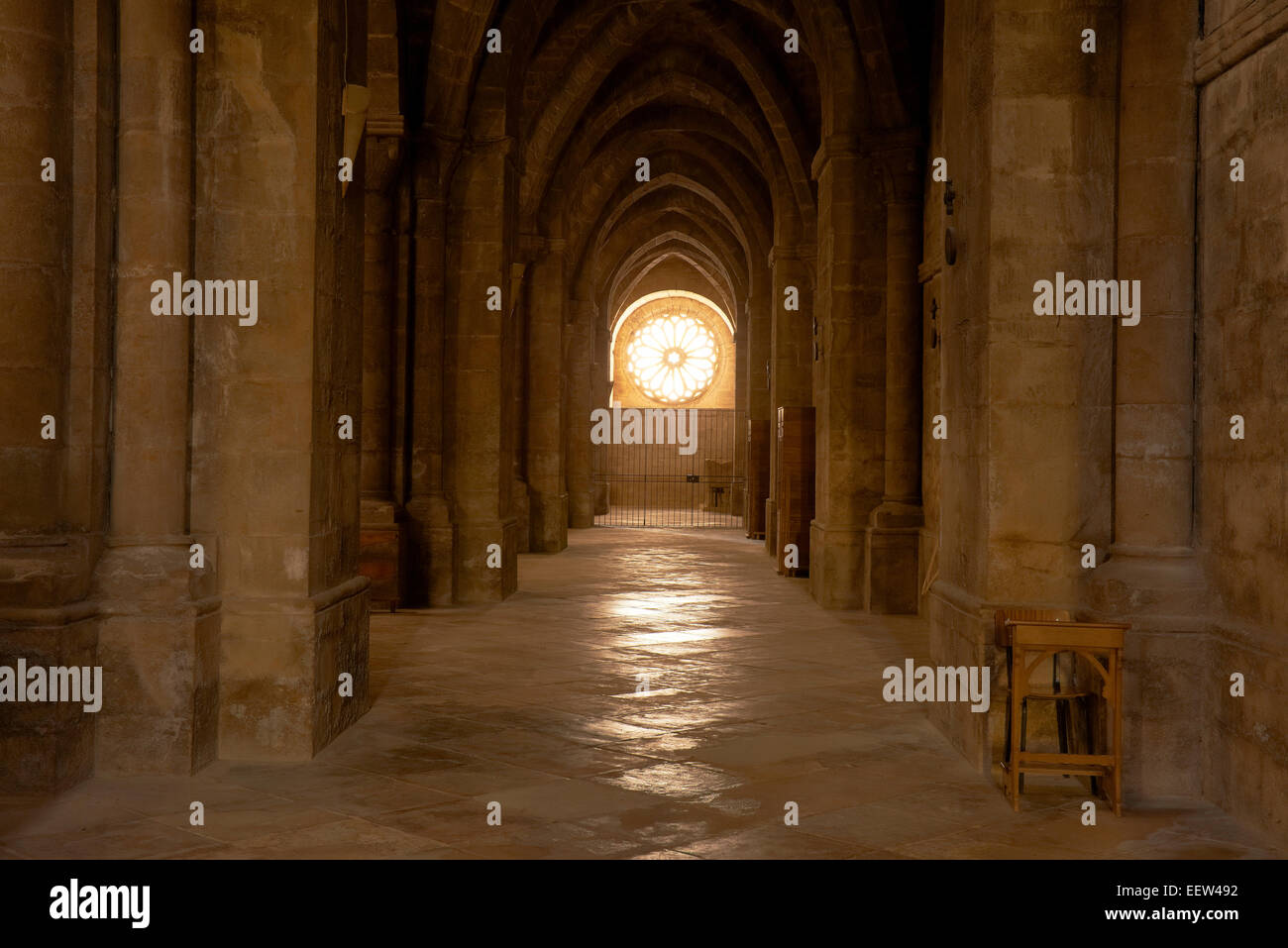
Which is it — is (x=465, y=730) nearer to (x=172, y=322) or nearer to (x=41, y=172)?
(x=172, y=322)

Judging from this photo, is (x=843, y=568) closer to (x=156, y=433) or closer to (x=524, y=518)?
(x=524, y=518)

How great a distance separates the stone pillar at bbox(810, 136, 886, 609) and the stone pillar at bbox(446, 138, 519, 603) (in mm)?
3269

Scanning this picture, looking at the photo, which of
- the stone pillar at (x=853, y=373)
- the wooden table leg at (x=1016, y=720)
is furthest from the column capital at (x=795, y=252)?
the wooden table leg at (x=1016, y=720)

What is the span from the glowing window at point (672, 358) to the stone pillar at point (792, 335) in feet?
61.2

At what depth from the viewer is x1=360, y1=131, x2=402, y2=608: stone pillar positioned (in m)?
10.6

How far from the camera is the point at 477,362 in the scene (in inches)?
452

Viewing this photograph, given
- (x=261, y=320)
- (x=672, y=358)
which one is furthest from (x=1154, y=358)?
(x=672, y=358)

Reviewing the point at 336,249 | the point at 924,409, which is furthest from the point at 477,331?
the point at 336,249

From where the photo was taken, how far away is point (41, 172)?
Result: 5043mm

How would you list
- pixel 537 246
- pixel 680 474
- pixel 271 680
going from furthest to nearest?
pixel 680 474 < pixel 537 246 < pixel 271 680

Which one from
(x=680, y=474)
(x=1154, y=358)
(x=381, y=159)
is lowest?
(x=680, y=474)

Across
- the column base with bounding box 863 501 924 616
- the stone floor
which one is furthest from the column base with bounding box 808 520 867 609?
the stone floor

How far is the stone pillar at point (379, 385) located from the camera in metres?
10.6

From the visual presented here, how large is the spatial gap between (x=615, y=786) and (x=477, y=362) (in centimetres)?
699
